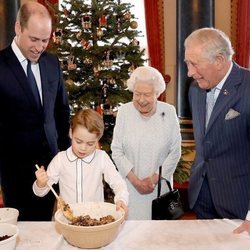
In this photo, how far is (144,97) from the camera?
256cm

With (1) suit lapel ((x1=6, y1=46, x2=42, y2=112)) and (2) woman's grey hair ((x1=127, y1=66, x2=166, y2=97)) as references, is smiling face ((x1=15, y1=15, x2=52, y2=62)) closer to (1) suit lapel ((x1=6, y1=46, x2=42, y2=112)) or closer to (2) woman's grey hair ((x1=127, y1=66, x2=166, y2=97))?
(1) suit lapel ((x1=6, y1=46, x2=42, y2=112))

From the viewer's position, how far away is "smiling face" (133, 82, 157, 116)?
2.54 meters

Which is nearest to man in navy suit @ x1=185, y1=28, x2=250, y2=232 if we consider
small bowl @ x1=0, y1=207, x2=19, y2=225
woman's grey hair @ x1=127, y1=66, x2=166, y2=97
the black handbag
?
the black handbag

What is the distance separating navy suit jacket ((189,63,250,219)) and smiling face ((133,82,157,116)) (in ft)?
1.23

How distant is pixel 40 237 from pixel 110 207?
12.7 inches

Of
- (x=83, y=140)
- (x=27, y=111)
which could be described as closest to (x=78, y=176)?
(x=83, y=140)

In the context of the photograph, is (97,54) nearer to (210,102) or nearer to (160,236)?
(210,102)

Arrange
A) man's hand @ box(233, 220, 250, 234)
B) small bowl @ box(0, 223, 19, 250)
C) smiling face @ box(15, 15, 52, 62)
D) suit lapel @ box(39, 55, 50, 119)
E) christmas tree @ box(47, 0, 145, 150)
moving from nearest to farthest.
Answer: small bowl @ box(0, 223, 19, 250), man's hand @ box(233, 220, 250, 234), smiling face @ box(15, 15, 52, 62), suit lapel @ box(39, 55, 50, 119), christmas tree @ box(47, 0, 145, 150)

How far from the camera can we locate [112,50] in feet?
13.3

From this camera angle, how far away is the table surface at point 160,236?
167cm

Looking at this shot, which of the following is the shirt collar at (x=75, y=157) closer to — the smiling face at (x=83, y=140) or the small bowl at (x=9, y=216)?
the smiling face at (x=83, y=140)

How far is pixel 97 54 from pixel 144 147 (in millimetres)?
1651

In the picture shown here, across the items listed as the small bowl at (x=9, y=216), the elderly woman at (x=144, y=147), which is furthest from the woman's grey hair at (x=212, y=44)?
the small bowl at (x=9, y=216)

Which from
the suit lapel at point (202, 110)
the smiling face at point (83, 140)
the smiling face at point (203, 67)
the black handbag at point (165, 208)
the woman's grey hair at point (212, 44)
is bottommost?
the black handbag at point (165, 208)
